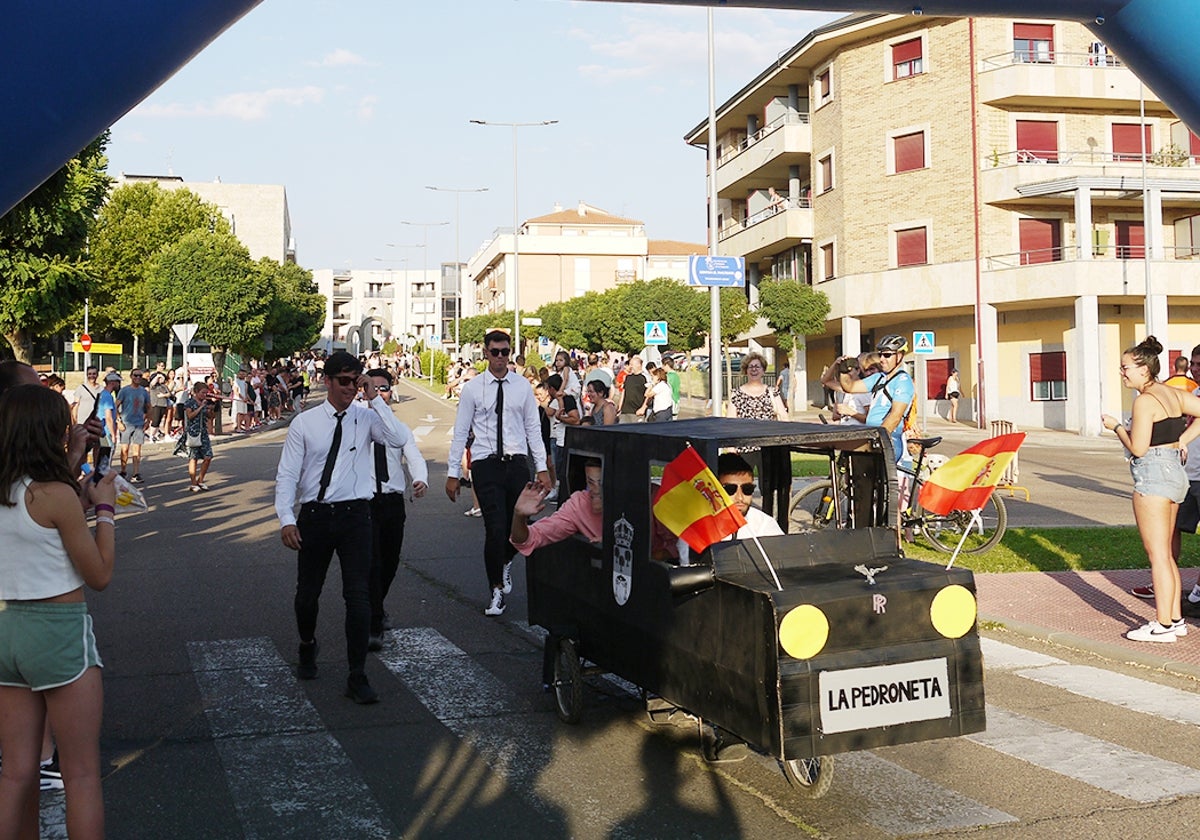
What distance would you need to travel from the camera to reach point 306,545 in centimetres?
701

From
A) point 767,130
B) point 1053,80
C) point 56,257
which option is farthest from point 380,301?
point 56,257

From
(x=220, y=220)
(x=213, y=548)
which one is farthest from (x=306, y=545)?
(x=220, y=220)

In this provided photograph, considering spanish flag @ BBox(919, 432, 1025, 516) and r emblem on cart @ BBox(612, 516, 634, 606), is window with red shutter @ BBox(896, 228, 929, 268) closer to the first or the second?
spanish flag @ BBox(919, 432, 1025, 516)

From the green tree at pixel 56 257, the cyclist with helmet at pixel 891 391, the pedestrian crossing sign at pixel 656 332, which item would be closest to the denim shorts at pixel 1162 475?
the cyclist with helmet at pixel 891 391

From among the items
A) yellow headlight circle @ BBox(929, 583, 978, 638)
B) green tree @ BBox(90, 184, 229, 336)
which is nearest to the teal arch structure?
yellow headlight circle @ BBox(929, 583, 978, 638)

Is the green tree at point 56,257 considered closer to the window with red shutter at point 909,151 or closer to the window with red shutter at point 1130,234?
the window with red shutter at point 909,151

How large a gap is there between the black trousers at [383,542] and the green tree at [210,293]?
2102 inches

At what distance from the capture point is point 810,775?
5199 mm

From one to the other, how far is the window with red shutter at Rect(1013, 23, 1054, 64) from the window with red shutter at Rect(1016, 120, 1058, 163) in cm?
208

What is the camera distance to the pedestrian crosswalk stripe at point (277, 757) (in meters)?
4.91

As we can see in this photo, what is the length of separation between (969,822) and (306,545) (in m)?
3.90

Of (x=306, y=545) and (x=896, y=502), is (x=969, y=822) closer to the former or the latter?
(x=896, y=502)

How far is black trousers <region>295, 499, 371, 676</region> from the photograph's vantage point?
6812 mm

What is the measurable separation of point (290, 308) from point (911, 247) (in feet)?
156
